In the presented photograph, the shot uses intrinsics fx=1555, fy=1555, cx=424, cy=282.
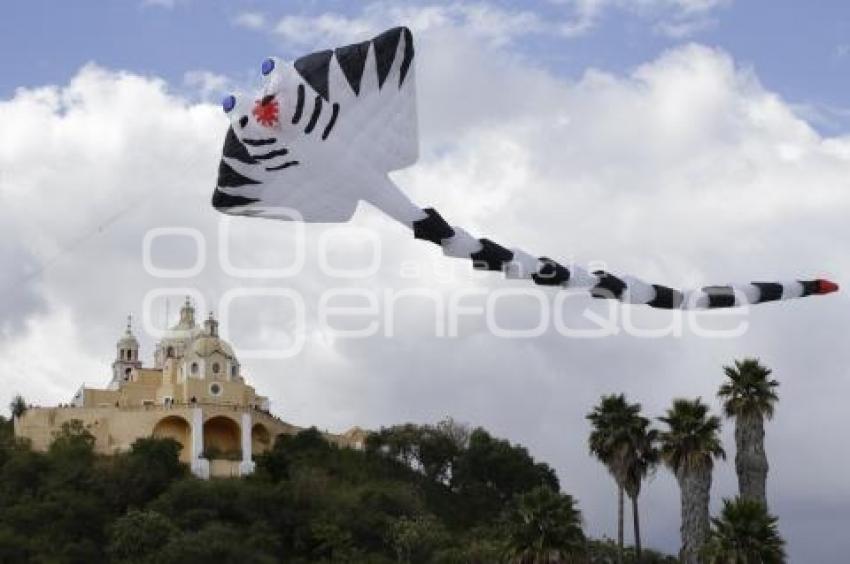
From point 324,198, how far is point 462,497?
6063cm

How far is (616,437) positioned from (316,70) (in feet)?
114

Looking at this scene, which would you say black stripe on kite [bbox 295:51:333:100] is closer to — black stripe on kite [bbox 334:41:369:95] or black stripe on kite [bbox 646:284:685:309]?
black stripe on kite [bbox 334:41:369:95]

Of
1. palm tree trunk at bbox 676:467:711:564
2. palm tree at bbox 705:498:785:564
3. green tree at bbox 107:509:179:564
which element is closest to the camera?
palm tree at bbox 705:498:785:564

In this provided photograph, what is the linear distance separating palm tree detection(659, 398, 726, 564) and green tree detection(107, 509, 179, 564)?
2311 cm

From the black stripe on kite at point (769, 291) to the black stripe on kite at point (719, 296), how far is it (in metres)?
0.58

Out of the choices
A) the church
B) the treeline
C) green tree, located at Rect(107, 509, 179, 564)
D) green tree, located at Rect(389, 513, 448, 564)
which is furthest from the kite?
the church

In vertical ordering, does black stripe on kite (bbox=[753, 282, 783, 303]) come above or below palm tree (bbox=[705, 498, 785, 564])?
above

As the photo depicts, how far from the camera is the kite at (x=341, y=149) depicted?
851 inches

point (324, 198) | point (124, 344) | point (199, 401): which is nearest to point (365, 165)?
point (324, 198)

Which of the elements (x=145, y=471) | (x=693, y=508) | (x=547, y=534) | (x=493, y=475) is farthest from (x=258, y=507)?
(x=693, y=508)

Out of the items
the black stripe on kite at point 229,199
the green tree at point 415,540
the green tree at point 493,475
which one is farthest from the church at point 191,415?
the black stripe on kite at point 229,199

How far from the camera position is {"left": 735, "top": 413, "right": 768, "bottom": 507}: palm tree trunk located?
168ft

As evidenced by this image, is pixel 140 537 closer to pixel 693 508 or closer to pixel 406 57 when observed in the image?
pixel 693 508

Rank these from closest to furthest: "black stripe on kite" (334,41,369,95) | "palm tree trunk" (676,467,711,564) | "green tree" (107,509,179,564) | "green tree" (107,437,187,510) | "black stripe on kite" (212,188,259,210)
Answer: "black stripe on kite" (334,41,369,95), "black stripe on kite" (212,188,259,210), "palm tree trunk" (676,467,711,564), "green tree" (107,509,179,564), "green tree" (107,437,187,510)
